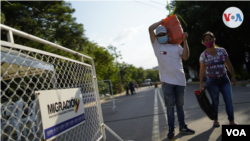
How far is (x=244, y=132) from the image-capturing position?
8.85 feet

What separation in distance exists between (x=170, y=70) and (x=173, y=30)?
778 mm

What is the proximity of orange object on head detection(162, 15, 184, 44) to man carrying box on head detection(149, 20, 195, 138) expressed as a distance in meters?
0.07

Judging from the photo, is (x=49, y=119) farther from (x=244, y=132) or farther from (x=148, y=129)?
(x=148, y=129)

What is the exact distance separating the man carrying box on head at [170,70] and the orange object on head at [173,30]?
71 mm

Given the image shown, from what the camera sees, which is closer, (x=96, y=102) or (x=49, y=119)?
(x=49, y=119)

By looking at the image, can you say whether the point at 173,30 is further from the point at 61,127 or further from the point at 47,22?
the point at 47,22

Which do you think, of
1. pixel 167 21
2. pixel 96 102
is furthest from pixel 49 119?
pixel 167 21

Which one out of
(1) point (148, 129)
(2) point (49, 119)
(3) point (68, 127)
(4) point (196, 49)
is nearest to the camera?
(2) point (49, 119)

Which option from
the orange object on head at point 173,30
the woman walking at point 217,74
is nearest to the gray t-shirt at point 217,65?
the woman walking at point 217,74

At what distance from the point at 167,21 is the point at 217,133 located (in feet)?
7.34

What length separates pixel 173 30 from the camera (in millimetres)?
3693

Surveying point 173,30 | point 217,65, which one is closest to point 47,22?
point 173,30

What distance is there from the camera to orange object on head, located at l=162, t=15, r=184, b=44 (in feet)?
12.0

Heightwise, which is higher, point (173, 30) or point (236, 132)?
point (173, 30)
